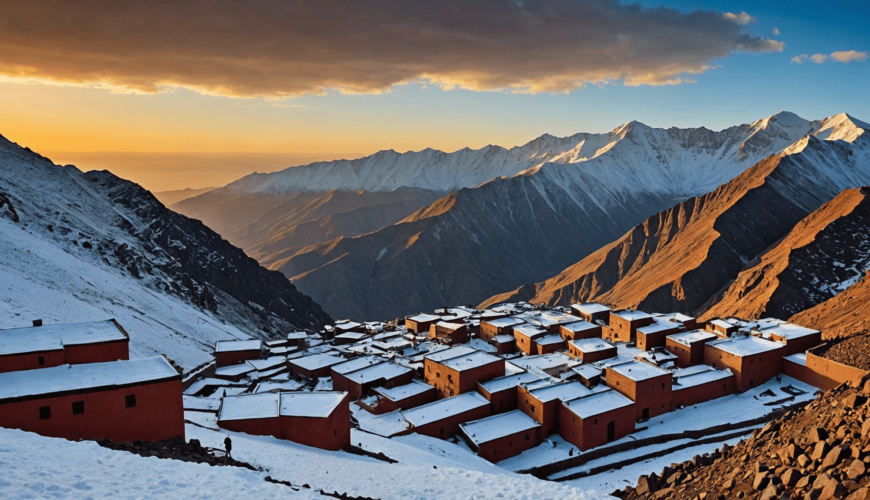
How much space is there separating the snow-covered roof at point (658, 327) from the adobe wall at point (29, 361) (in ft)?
172

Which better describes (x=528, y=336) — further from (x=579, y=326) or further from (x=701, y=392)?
(x=701, y=392)

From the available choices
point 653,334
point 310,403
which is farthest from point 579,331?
point 310,403

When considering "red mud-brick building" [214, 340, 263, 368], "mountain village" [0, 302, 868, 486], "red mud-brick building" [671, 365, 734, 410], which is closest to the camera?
"mountain village" [0, 302, 868, 486]

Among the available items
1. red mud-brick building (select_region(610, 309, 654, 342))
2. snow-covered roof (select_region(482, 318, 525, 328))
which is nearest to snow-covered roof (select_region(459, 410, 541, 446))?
snow-covered roof (select_region(482, 318, 525, 328))

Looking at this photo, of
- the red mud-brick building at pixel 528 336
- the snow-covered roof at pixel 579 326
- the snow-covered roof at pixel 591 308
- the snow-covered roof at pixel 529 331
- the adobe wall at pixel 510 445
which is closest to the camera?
the adobe wall at pixel 510 445

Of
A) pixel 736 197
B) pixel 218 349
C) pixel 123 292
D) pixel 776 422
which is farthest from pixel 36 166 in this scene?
pixel 736 197

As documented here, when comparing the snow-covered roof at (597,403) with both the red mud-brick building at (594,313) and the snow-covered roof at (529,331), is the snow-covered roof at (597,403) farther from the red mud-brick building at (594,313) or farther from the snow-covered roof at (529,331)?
the red mud-brick building at (594,313)

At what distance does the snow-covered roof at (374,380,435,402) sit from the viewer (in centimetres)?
4406

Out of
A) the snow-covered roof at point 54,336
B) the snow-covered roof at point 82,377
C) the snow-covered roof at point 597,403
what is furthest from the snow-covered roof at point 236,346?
the snow-covered roof at point 597,403

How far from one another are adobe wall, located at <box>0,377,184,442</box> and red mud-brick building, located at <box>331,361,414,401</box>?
938 inches

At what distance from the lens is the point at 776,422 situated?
709 inches

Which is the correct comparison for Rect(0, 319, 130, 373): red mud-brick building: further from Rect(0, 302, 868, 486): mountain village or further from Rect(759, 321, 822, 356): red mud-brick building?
Rect(759, 321, 822, 356): red mud-brick building

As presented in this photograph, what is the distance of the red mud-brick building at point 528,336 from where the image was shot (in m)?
59.3

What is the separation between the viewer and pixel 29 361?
78.4 feet
